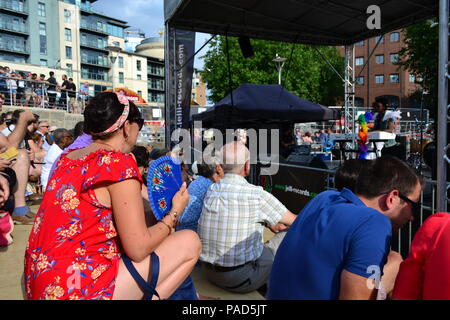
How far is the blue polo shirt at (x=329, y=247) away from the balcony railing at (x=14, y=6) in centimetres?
6181

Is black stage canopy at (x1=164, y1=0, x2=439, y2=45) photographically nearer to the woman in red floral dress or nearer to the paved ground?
the paved ground

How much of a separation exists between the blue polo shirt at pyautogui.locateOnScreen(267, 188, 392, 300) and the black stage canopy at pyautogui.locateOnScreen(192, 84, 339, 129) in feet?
26.8

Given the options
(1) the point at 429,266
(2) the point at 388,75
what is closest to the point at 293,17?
(1) the point at 429,266

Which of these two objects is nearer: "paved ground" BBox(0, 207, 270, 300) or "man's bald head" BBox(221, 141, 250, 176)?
"man's bald head" BBox(221, 141, 250, 176)

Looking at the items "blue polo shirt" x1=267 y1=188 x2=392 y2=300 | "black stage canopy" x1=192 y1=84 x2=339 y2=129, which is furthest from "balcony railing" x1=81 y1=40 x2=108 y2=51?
"blue polo shirt" x1=267 y1=188 x2=392 y2=300

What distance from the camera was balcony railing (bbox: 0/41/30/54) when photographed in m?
Answer: 51.6

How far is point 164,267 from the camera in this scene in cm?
203

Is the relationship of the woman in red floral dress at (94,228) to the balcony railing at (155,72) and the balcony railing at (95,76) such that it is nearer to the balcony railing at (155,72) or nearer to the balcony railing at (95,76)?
the balcony railing at (95,76)

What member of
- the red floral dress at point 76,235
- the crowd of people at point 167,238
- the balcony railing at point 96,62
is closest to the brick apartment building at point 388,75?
the balcony railing at point 96,62

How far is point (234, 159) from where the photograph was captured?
3.05 m

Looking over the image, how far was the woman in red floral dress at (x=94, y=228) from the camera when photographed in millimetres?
1667

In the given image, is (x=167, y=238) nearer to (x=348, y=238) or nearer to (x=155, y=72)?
(x=348, y=238)
